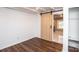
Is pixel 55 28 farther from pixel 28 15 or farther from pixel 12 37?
pixel 12 37

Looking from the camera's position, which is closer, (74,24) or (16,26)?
(74,24)

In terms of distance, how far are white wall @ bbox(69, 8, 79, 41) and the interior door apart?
3983 mm

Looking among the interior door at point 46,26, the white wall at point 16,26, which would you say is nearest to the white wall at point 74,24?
the white wall at point 16,26

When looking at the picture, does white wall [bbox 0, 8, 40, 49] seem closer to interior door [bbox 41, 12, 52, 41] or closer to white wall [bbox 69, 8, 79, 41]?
interior door [bbox 41, 12, 52, 41]

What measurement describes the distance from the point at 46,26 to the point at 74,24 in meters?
4.43

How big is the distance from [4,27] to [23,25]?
63.1 inches

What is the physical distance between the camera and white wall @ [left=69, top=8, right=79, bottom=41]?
1869 millimetres

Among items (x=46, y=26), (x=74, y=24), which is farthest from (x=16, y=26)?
A: (x=74, y=24)

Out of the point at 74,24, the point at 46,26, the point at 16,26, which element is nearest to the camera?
the point at 74,24

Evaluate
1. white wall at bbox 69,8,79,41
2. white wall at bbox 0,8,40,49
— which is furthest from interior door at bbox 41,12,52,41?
white wall at bbox 69,8,79,41

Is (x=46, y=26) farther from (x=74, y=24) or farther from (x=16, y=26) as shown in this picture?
(x=74, y=24)

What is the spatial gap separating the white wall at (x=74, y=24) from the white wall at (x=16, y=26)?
2662 mm

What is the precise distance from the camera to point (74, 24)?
189 cm
